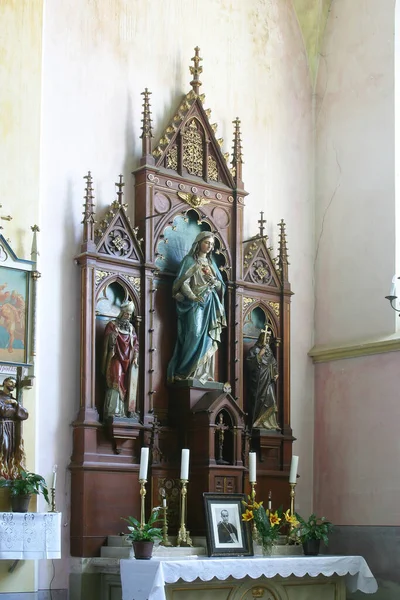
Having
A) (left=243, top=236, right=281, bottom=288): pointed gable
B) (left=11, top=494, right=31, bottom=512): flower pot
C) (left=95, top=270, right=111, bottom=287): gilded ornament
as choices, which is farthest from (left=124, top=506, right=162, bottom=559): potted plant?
(left=243, top=236, right=281, bottom=288): pointed gable

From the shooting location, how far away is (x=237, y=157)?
12664 millimetres

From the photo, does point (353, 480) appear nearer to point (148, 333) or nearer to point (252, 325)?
point (252, 325)

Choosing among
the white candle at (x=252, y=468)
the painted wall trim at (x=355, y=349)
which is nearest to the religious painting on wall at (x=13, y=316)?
the white candle at (x=252, y=468)

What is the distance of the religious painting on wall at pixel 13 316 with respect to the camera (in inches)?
404

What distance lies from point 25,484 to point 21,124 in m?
3.56

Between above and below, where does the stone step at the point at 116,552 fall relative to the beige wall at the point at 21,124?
below

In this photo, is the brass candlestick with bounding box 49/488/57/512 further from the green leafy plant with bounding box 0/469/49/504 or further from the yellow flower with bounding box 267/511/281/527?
the yellow flower with bounding box 267/511/281/527

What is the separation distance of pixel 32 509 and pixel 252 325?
381 centimetres

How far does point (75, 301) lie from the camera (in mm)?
11070

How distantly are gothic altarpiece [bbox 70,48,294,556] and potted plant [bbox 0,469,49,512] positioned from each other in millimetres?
820

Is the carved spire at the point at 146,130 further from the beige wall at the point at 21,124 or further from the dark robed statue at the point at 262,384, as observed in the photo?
the dark robed statue at the point at 262,384

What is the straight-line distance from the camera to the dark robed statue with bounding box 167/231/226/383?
1156cm

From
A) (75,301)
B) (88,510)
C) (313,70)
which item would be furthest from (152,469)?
(313,70)

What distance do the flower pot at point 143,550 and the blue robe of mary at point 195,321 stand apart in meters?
2.21
